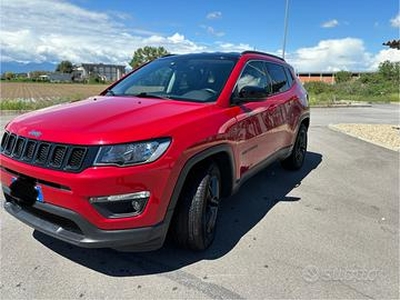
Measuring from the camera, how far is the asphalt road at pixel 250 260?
2688 millimetres

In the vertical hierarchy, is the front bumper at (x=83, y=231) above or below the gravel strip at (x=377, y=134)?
above

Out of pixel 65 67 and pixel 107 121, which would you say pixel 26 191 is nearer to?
pixel 107 121

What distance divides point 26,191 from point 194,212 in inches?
50.7

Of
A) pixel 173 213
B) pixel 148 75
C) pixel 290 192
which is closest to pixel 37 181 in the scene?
pixel 173 213

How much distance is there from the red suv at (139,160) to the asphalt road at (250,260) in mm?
293

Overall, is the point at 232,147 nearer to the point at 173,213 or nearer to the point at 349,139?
the point at 173,213

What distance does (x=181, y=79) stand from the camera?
12.7 feet

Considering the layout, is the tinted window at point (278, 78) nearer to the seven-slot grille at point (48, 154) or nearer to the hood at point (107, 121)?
the hood at point (107, 121)

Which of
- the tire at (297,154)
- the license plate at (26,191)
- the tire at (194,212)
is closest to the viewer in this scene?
the license plate at (26,191)

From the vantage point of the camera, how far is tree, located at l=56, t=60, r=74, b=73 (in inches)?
5283

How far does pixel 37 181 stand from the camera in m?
2.58

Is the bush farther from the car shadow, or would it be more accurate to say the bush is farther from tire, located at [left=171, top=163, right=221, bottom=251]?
tire, located at [left=171, top=163, right=221, bottom=251]

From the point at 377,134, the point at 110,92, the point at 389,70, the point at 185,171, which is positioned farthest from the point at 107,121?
the point at 389,70

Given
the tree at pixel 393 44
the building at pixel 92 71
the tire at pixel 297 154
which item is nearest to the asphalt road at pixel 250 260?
the tire at pixel 297 154
